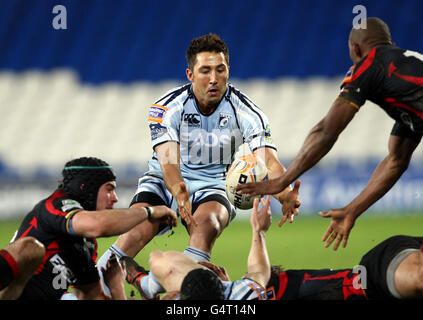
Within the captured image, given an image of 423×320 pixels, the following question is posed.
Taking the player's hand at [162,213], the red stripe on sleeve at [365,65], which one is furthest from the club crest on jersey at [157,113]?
the red stripe on sleeve at [365,65]

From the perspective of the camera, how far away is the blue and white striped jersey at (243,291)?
3715 millimetres

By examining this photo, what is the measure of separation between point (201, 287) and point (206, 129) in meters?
2.82

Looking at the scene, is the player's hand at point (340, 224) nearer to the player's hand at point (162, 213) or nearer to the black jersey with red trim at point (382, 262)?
the black jersey with red trim at point (382, 262)

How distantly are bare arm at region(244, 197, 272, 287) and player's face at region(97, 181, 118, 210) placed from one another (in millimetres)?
1153

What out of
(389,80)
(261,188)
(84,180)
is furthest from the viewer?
(84,180)

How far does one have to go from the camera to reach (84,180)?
4348mm

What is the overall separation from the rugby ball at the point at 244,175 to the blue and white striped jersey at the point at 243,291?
1.38 meters

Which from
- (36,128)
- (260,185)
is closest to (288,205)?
(260,185)

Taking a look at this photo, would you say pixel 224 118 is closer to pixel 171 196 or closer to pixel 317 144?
pixel 171 196

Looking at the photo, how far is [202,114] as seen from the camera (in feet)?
19.7

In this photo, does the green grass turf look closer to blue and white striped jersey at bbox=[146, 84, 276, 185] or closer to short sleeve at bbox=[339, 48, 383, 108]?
blue and white striped jersey at bbox=[146, 84, 276, 185]

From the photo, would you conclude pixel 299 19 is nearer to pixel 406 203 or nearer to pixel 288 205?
pixel 406 203

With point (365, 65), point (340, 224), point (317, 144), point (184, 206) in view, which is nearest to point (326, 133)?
point (317, 144)

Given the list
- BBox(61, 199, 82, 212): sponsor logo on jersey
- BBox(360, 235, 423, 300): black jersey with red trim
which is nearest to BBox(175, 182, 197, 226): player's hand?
BBox(61, 199, 82, 212): sponsor logo on jersey
